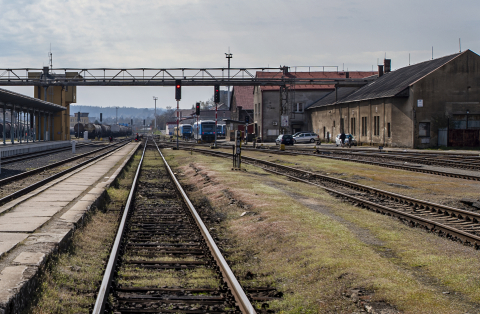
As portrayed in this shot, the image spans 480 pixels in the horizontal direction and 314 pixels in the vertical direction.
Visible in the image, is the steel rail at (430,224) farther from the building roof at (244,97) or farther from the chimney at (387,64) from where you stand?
the building roof at (244,97)

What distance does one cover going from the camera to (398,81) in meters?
53.3

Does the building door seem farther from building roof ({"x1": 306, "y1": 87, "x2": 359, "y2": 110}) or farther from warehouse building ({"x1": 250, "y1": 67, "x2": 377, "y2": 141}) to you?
warehouse building ({"x1": 250, "y1": 67, "x2": 377, "y2": 141})

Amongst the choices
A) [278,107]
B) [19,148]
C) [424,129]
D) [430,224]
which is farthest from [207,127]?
[430,224]

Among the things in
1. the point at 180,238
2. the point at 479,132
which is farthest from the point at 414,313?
the point at 479,132

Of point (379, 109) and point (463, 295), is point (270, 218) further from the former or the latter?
point (379, 109)

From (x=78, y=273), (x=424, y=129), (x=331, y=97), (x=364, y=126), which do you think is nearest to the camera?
(x=78, y=273)

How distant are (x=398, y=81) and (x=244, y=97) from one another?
49.0m

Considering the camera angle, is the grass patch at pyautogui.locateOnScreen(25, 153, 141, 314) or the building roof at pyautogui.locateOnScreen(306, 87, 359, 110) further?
the building roof at pyautogui.locateOnScreen(306, 87, 359, 110)

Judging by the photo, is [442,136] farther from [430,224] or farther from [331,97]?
[430,224]

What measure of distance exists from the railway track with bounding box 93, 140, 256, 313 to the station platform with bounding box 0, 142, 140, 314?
89 cm

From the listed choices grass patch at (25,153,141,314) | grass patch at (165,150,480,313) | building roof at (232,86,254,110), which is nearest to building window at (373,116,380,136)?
grass patch at (165,150,480,313)

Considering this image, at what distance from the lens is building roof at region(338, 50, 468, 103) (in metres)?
48.7

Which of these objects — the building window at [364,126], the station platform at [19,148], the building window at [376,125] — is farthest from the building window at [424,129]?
the station platform at [19,148]

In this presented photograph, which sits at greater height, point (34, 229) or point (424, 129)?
point (424, 129)
